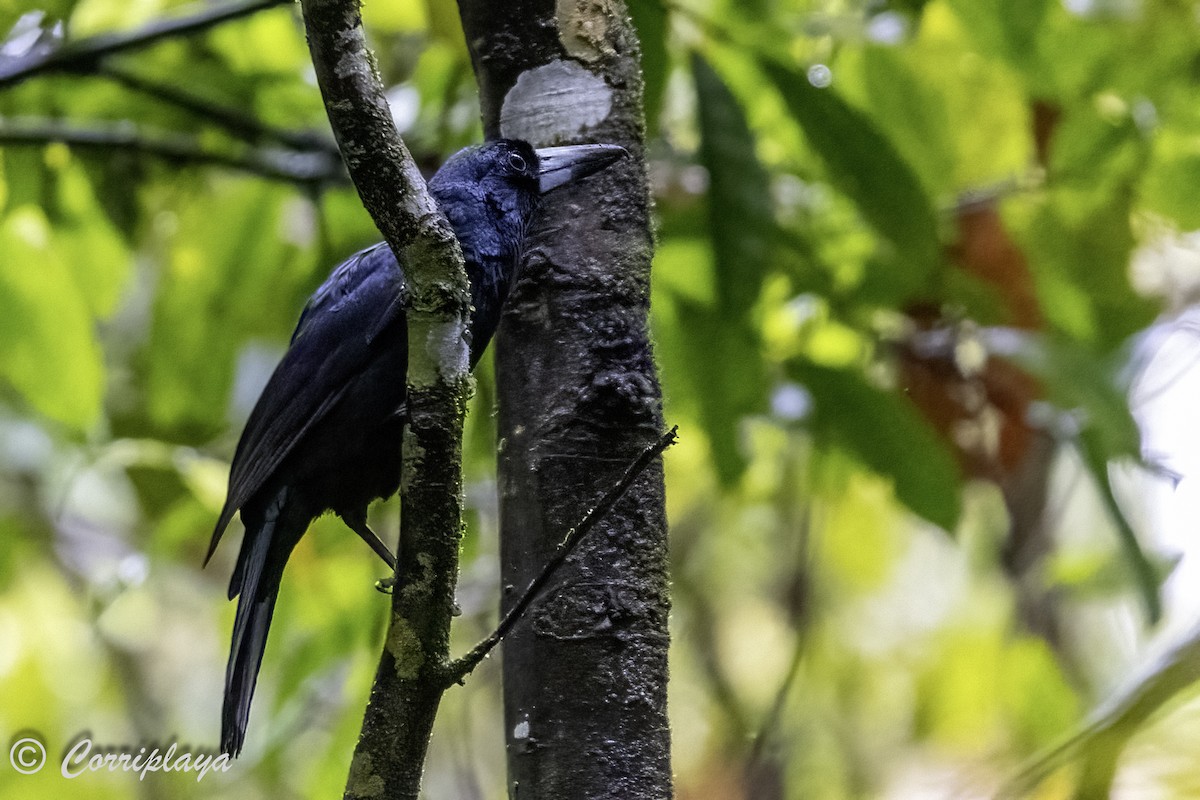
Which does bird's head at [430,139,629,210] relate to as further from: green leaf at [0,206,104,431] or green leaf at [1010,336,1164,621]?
green leaf at [1010,336,1164,621]

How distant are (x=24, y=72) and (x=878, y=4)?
7.33 feet

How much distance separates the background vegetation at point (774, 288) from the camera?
285 centimetres

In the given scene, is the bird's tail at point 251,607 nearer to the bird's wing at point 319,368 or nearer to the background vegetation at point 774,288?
the bird's wing at point 319,368

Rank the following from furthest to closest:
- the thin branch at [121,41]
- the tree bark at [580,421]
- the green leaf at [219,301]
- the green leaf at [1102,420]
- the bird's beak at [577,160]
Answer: the green leaf at [219,301] → the thin branch at [121,41] → the green leaf at [1102,420] → the bird's beak at [577,160] → the tree bark at [580,421]

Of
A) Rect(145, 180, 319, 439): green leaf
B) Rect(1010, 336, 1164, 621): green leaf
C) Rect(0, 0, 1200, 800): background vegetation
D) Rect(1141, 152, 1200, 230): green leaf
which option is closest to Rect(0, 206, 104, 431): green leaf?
Rect(0, 0, 1200, 800): background vegetation

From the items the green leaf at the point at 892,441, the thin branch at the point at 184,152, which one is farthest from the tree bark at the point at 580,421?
the thin branch at the point at 184,152

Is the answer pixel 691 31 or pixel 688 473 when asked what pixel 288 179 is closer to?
pixel 691 31

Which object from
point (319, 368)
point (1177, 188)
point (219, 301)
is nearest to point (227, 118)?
point (219, 301)

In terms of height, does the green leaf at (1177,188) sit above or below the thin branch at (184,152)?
below

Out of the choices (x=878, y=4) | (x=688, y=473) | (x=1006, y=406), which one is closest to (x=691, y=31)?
(x=878, y=4)

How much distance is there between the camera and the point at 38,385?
295 cm

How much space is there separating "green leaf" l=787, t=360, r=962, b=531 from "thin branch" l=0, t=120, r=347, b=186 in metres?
1.61

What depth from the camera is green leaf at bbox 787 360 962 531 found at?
2883 mm

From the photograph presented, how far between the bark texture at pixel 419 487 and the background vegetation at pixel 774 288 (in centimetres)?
88
